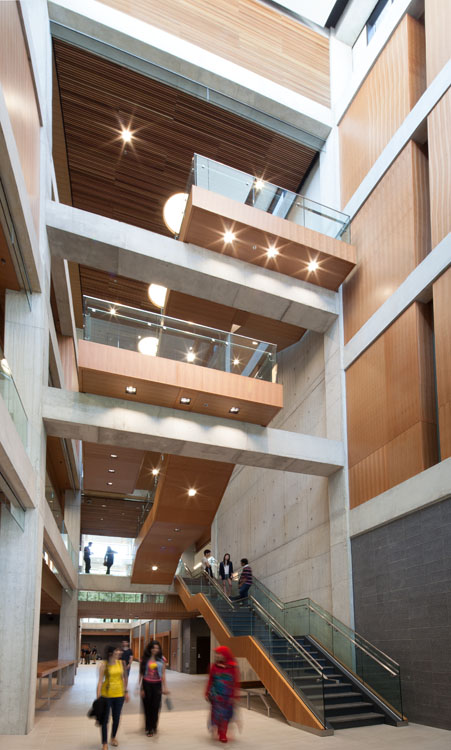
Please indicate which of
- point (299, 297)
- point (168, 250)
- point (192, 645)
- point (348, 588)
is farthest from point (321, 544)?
point (192, 645)

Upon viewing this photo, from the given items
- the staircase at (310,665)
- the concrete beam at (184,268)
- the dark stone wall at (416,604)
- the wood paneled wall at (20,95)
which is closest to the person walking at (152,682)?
the staircase at (310,665)

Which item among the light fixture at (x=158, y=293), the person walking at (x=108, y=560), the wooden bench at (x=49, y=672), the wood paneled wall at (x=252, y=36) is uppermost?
the wood paneled wall at (x=252, y=36)

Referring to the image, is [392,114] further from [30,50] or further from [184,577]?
[184,577]

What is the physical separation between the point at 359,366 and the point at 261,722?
746 cm

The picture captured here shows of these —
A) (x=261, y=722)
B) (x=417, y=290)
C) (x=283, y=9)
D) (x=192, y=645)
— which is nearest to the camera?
Answer: (x=261, y=722)

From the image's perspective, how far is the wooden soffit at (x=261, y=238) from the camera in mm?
13609

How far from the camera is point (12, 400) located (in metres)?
8.92

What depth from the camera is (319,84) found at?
17.4 metres

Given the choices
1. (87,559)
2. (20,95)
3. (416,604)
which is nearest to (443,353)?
(416,604)

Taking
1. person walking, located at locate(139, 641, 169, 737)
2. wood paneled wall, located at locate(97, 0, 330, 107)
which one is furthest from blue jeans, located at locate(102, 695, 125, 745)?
wood paneled wall, located at locate(97, 0, 330, 107)

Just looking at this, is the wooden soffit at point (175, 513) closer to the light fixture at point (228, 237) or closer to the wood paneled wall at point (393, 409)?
the wood paneled wall at point (393, 409)

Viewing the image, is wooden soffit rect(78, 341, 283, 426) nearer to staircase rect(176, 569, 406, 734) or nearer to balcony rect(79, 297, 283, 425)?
balcony rect(79, 297, 283, 425)

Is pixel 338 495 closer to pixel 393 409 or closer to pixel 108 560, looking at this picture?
pixel 393 409

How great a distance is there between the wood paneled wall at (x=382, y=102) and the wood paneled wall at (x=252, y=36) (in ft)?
6.74
